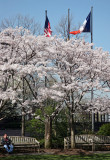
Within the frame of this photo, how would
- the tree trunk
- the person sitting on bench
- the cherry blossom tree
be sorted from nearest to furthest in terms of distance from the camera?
the person sitting on bench < the cherry blossom tree < the tree trunk

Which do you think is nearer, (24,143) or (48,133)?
(24,143)

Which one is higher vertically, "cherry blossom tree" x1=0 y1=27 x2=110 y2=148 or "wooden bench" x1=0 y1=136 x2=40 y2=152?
"cherry blossom tree" x1=0 y1=27 x2=110 y2=148

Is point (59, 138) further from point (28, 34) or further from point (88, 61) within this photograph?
A: point (28, 34)

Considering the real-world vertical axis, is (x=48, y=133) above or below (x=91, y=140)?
above

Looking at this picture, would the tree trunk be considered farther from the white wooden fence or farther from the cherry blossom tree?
the white wooden fence

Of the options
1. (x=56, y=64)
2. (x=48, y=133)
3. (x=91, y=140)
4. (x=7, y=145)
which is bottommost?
(x=91, y=140)

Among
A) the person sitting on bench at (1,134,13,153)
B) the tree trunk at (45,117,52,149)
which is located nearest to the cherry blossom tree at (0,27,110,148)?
the tree trunk at (45,117,52,149)

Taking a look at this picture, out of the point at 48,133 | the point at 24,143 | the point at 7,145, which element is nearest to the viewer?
the point at 7,145

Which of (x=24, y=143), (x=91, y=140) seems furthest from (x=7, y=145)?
(x=91, y=140)

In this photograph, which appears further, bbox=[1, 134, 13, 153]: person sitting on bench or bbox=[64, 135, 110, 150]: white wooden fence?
bbox=[64, 135, 110, 150]: white wooden fence

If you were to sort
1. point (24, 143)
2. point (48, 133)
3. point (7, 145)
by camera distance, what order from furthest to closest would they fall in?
point (48, 133), point (24, 143), point (7, 145)

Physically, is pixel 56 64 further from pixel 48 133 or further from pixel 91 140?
pixel 91 140

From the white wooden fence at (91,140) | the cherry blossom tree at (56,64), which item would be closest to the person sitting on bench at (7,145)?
Result: the cherry blossom tree at (56,64)

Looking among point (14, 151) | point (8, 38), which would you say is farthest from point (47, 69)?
point (14, 151)
